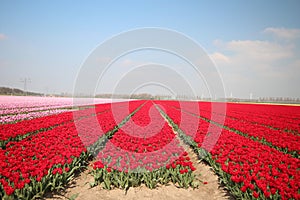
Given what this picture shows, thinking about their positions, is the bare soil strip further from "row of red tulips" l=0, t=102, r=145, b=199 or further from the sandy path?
"row of red tulips" l=0, t=102, r=145, b=199

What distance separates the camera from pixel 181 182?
4855 millimetres

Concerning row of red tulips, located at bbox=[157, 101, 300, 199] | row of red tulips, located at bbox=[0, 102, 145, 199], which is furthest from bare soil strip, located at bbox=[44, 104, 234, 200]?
row of red tulips, located at bbox=[157, 101, 300, 199]

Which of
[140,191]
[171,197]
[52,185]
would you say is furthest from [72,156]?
[171,197]

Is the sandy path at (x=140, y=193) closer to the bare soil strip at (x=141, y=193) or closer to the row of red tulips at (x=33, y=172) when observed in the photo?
the bare soil strip at (x=141, y=193)

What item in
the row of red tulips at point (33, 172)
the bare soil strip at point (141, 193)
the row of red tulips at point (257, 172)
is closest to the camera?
the row of red tulips at point (257, 172)

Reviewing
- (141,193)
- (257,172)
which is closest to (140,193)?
(141,193)

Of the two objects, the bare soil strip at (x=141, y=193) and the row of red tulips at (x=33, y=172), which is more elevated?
the row of red tulips at (x=33, y=172)

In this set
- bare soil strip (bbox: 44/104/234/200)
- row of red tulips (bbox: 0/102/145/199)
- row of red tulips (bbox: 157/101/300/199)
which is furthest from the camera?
bare soil strip (bbox: 44/104/234/200)

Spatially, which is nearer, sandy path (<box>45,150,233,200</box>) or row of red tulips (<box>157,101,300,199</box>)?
row of red tulips (<box>157,101,300,199</box>)

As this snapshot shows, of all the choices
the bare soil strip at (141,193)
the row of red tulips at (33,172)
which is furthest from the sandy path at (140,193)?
the row of red tulips at (33,172)

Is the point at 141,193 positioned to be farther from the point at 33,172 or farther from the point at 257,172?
the point at 257,172

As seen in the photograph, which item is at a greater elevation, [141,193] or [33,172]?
[33,172]

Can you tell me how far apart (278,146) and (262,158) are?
2700mm

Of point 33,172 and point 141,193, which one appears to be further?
point 141,193
